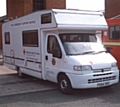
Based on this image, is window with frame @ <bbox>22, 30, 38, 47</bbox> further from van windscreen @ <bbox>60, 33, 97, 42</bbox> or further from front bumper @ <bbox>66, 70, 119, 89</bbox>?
front bumper @ <bbox>66, 70, 119, 89</bbox>

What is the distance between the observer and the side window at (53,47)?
8148 millimetres

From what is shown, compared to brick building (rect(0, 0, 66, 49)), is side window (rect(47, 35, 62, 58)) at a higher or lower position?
lower

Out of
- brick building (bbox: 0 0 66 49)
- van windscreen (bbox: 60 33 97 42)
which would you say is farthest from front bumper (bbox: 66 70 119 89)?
brick building (bbox: 0 0 66 49)

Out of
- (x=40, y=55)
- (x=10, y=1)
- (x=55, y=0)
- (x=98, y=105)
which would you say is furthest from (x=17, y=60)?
(x=10, y=1)

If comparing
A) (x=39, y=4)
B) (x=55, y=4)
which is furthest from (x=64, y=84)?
(x=55, y=4)

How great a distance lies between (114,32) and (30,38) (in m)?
3.62

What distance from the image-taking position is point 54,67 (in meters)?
8.45

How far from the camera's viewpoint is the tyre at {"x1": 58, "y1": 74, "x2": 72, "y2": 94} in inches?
306

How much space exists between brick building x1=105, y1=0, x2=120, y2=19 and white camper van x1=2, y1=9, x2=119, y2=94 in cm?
2269

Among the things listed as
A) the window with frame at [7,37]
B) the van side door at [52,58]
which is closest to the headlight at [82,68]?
the van side door at [52,58]

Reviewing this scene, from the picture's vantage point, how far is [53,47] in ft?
28.0

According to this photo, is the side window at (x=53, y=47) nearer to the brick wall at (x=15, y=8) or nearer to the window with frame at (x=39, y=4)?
the brick wall at (x=15, y=8)

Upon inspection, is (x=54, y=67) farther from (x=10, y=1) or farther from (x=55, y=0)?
(x=10, y=1)

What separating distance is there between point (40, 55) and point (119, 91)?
306 centimetres
